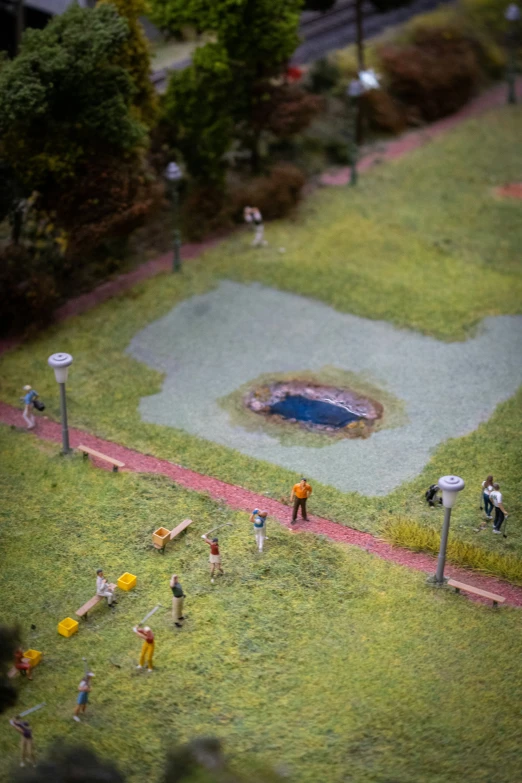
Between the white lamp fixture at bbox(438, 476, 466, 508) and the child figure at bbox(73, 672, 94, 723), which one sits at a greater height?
the white lamp fixture at bbox(438, 476, 466, 508)

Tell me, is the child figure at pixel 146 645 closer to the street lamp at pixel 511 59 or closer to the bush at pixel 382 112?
the bush at pixel 382 112

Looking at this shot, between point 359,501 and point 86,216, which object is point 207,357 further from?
point 359,501

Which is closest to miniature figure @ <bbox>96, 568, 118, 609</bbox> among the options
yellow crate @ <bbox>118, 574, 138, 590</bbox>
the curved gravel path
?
yellow crate @ <bbox>118, 574, 138, 590</bbox>

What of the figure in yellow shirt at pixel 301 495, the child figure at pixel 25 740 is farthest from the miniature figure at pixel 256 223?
the child figure at pixel 25 740

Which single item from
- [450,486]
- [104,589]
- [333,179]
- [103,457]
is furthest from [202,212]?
[450,486]

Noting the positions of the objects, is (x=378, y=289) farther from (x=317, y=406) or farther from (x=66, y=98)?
(x=66, y=98)

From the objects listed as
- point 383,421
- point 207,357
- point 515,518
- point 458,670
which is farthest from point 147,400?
point 458,670

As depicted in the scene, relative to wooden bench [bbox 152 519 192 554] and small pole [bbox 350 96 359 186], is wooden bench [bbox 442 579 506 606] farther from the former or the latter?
small pole [bbox 350 96 359 186]
